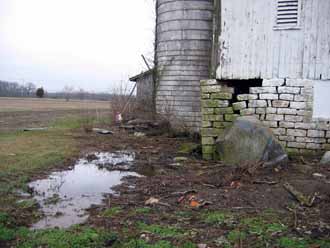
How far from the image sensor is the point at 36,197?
19.8ft

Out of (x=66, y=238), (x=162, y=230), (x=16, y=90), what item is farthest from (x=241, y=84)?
(x=16, y=90)

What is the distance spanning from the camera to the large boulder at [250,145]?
7.91 metres

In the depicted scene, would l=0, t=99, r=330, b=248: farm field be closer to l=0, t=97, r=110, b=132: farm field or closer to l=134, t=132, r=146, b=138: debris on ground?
l=134, t=132, r=146, b=138: debris on ground

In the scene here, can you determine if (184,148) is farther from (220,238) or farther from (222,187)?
(220,238)

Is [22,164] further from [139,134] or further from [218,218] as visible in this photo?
[139,134]

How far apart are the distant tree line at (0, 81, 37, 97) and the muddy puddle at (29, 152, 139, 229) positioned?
261ft

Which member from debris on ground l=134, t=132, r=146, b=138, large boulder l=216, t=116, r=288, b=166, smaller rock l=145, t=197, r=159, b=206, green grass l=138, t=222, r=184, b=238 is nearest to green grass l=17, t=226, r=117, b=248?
green grass l=138, t=222, r=184, b=238

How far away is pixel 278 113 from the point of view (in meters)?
9.01

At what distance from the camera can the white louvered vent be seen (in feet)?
29.0

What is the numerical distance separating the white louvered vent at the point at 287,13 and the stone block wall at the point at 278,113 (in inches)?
55.5

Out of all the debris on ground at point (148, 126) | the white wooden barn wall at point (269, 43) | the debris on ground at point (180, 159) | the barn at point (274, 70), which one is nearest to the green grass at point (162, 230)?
the debris on ground at point (180, 159)

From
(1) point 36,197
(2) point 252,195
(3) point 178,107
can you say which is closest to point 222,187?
(2) point 252,195

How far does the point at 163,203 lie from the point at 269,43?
5.37 meters

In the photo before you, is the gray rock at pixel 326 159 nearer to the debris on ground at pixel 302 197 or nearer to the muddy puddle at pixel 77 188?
the debris on ground at pixel 302 197
